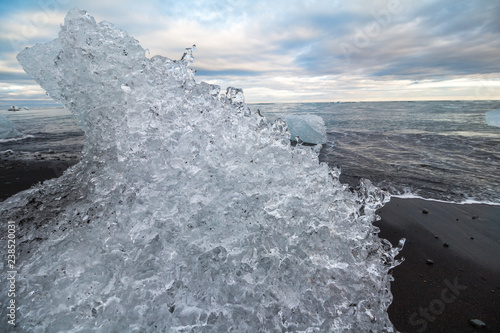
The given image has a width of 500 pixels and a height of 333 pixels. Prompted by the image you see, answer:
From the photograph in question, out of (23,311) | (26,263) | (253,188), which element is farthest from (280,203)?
(26,263)

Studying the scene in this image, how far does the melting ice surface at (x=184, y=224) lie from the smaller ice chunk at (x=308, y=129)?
318 inches

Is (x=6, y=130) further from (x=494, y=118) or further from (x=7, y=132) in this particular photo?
(x=494, y=118)

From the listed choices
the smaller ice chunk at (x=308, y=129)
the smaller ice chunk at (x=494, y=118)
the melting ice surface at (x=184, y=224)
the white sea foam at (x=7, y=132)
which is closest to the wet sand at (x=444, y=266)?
the melting ice surface at (x=184, y=224)

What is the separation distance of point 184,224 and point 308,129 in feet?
31.4

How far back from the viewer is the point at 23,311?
6.12 ft

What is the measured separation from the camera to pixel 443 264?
9.93 feet

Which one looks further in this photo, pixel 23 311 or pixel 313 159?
pixel 313 159

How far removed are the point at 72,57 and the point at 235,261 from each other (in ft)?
10.4

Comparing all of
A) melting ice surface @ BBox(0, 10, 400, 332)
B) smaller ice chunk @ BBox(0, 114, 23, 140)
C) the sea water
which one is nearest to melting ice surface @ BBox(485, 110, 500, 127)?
the sea water

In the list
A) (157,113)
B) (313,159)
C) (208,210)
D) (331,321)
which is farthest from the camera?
(313,159)

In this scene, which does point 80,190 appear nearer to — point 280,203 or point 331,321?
point 280,203

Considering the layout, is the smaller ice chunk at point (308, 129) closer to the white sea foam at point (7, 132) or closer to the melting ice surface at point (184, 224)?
the melting ice surface at point (184, 224)

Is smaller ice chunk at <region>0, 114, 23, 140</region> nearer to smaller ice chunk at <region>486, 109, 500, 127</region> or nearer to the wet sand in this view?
the wet sand

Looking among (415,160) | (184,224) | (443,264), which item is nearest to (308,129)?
(415,160)
